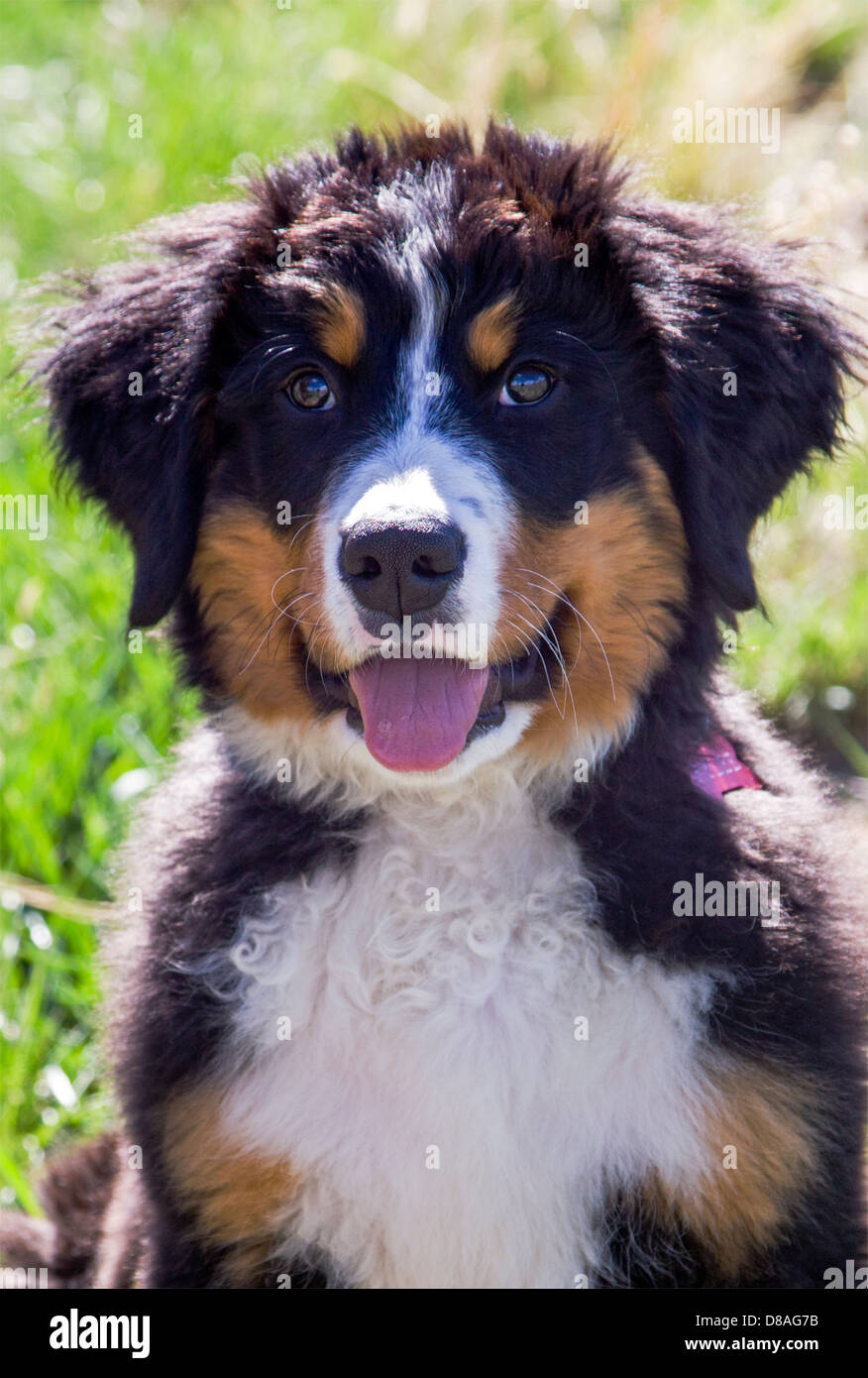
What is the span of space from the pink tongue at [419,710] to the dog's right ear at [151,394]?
48cm

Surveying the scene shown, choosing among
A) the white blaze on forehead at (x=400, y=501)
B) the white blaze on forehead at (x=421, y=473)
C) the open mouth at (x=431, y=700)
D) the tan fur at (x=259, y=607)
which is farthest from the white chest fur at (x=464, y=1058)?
the white blaze on forehead at (x=400, y=501)

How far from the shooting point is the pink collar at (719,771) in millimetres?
2977

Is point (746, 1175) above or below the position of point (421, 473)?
below

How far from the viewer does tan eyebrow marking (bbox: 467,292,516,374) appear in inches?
110

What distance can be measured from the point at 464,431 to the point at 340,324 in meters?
0.30

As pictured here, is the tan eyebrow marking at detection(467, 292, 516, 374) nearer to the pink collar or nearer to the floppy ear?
the floppy ear

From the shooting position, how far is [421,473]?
2.63 m

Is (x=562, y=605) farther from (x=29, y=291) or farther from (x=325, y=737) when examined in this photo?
(x=29, y=291)

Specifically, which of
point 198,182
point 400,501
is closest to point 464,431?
point 400,501

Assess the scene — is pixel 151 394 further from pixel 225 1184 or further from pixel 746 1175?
pixel 746 1175

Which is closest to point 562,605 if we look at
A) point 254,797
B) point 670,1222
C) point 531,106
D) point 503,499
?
point 503,499

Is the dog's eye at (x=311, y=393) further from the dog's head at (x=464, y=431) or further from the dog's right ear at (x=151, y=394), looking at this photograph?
the dog's right ear at (x=151, y=394)

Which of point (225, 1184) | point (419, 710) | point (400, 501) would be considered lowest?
point (225, 1184)

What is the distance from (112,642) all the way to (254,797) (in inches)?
81.9
